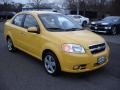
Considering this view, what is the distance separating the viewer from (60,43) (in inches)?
233

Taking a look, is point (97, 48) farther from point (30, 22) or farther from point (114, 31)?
point (114, 31)

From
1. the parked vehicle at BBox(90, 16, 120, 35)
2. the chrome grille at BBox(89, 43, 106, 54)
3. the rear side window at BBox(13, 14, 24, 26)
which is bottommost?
the parked vehicle at BBox(90, 16, 120, 35)

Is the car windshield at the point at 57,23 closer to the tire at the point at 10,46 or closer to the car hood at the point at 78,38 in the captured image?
the car hood at the point at 78,38

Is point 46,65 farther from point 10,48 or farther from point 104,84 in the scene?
point 10,48

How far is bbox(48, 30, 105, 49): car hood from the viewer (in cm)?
593

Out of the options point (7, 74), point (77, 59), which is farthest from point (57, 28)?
point (7, 74)

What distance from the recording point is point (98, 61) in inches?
239

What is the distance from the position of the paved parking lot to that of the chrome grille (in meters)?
0.67

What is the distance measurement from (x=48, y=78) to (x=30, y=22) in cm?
205

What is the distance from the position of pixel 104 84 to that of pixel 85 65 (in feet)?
2.04

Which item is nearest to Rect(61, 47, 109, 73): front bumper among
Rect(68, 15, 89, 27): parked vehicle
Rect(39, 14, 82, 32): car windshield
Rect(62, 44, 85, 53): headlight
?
Rect(62, 44, 85, 53): headlight

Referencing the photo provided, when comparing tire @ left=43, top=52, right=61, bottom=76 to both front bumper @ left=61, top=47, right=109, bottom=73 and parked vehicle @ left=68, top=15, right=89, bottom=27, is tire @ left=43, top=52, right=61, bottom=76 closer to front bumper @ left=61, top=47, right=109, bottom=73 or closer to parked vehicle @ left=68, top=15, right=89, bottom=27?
front bumper @ left=61, top=47, right=109, bottom=73

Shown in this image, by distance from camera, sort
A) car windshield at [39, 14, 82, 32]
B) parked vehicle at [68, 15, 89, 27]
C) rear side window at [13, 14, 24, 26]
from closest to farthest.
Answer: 1. car windshield at [39, 14, 82, 32]
2. rear side window at [13, 14, 24, 26]
3. parked vehicle at [68, 15, 89, 27]

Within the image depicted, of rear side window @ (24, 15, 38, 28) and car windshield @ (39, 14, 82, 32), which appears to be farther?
rear side window @ (24, 15, 38, 28)
